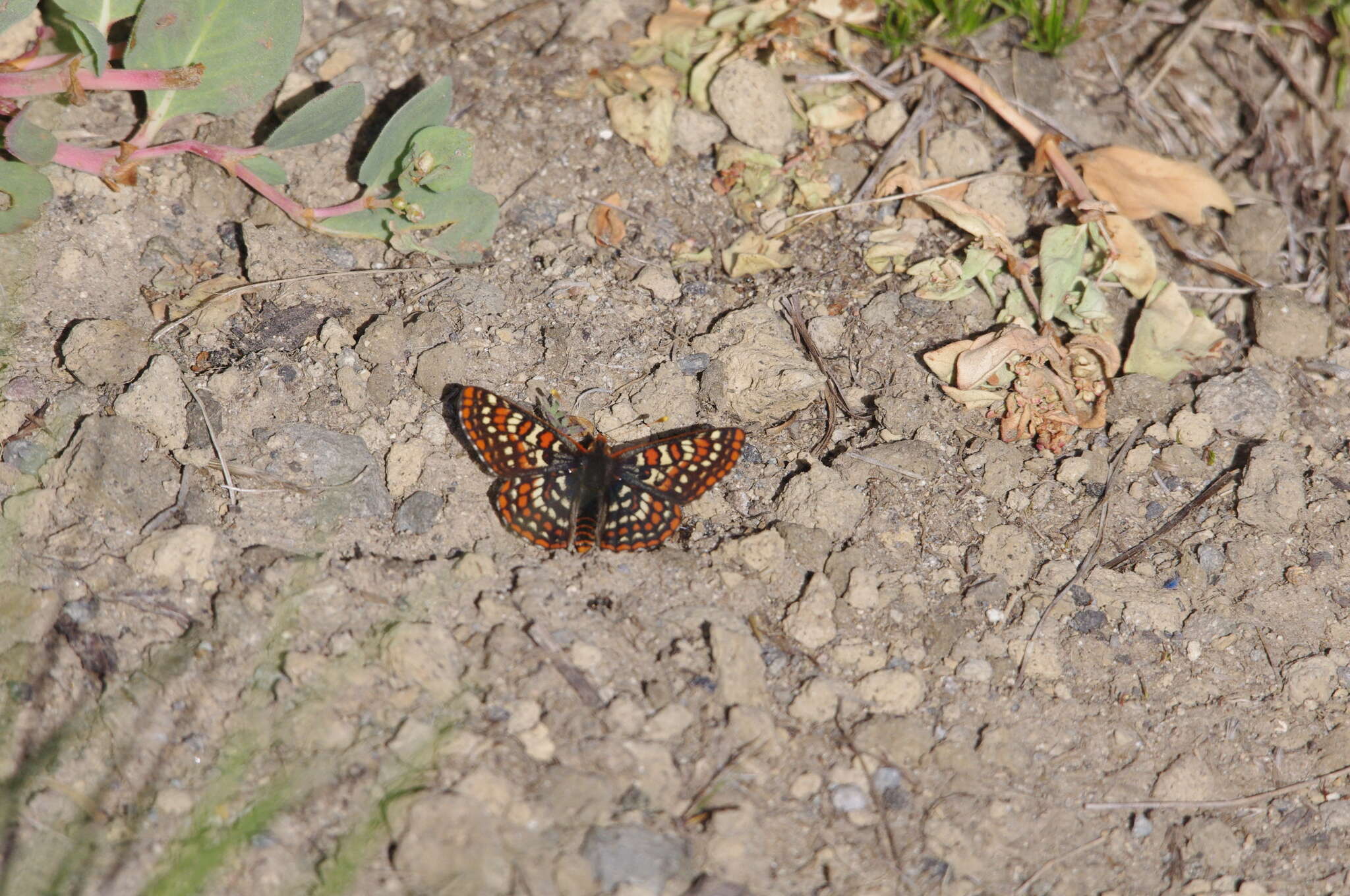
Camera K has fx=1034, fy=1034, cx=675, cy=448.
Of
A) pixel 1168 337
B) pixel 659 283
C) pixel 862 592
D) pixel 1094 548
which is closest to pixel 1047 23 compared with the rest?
pixel 1168 337

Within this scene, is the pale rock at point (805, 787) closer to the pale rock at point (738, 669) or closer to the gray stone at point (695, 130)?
the pale rock at point (738, 669)

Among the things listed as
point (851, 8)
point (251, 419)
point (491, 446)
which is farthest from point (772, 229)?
point (251, 419)

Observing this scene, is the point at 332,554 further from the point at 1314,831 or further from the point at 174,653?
the point at 1314,831

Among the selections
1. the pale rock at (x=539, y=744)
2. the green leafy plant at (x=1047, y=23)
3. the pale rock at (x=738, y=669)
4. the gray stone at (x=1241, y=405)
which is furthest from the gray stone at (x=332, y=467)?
the green leafy plant at (x=1047, y=23)

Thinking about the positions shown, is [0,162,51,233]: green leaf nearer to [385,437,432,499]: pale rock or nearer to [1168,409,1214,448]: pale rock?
[385,437,432,499]: pale rock

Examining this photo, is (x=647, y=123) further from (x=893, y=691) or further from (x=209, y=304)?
(x=893, y=691)

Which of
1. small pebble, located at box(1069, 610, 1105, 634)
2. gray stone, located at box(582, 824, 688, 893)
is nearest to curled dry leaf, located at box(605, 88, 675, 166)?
small pebble, located at box(1069, 610, 1105, 634)
